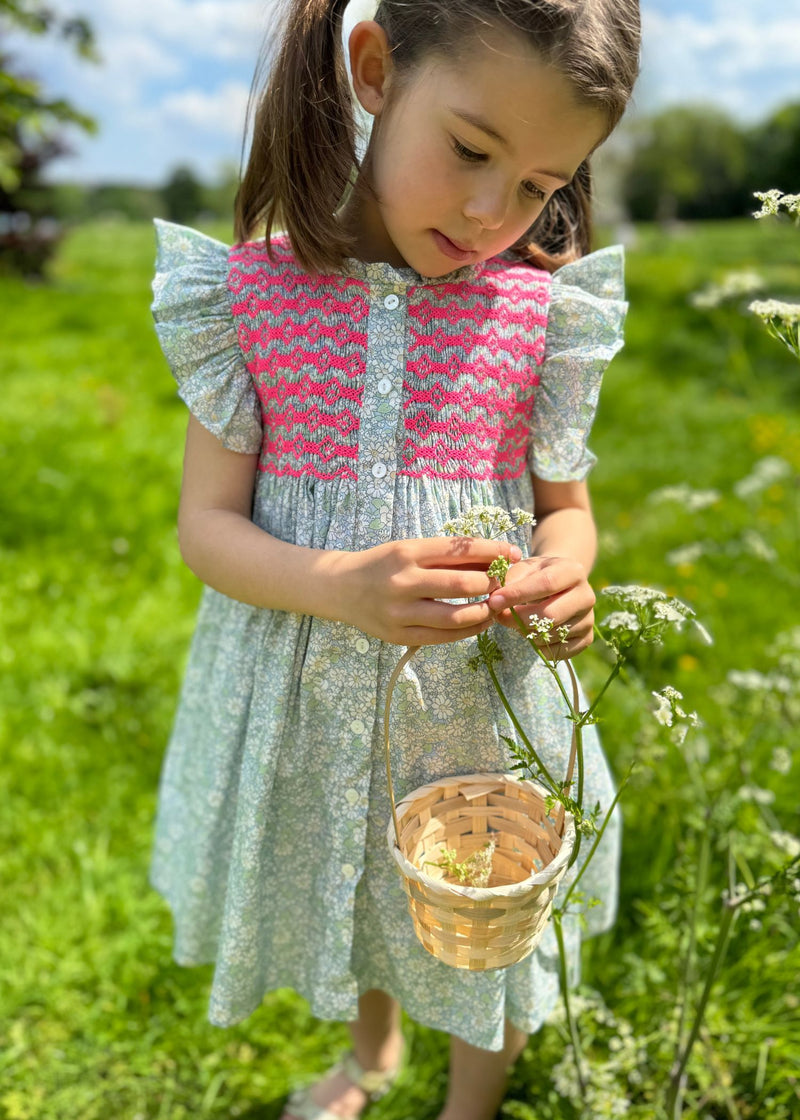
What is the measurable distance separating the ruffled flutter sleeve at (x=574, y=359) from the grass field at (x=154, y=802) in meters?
0.39

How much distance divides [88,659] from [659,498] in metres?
1.74

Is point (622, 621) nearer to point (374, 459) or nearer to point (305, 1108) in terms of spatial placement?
point (374, 459)

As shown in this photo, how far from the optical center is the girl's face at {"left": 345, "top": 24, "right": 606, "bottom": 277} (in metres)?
1.14

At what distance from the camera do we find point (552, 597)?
126 centimetres

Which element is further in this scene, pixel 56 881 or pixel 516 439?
pixel 56 881

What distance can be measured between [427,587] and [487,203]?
1.55ft

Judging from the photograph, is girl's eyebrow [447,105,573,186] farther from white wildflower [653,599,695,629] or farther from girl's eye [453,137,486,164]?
white wildflower [653,599,695,629]

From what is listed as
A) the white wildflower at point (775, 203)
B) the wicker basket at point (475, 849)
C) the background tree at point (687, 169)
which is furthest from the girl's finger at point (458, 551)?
the background tree at point (687, 169)

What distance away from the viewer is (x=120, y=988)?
1992 mm

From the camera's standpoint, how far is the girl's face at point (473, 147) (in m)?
1.14

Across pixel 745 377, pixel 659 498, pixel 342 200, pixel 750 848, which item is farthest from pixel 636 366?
pixel 342 200

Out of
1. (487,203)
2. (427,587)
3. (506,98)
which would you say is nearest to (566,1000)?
(427,587)

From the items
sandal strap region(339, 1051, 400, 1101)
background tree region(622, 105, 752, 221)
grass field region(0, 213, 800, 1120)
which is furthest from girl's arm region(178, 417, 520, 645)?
background tree region(622, 105, 752, 221)

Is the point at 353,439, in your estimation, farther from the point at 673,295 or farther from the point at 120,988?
the point at 673,295
